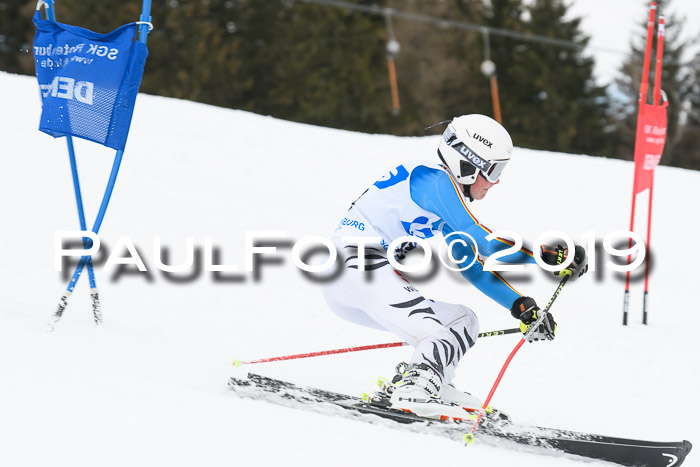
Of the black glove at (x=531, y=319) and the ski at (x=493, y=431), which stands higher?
the black glove at (x=531, y=319)

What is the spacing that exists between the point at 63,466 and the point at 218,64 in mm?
28473

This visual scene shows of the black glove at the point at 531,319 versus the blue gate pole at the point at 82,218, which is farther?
the blue gate pole at the point at 82,218

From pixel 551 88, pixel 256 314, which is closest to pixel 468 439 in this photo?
pixel 256 314

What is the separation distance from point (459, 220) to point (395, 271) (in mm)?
534

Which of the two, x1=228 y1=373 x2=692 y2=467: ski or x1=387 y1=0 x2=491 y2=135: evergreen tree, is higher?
x1=387 y1=0 x2=491 y2=135: evergreen tree

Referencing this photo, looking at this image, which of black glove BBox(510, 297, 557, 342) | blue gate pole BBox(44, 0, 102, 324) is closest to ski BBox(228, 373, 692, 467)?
black glove BBox(510, 297, 557, 342)

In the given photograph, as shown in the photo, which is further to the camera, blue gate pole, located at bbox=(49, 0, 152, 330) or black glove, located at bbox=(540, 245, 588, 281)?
blue gate pole, located at bbox=(49, 0, 152, 330)

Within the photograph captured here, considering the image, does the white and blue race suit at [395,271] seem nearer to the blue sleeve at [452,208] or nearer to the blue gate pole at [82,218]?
the blue sleeve at [452,208]

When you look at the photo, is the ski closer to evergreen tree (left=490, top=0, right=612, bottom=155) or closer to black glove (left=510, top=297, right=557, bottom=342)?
black glove (left=510, top=297, right=557, bottom=342)

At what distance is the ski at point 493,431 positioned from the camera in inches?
149

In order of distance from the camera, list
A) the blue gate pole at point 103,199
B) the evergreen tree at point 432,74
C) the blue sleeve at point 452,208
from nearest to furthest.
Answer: the blue sleeve at point 452,208 < the blue gate pole at point 103,199 < the evergreen tree at point 432,74

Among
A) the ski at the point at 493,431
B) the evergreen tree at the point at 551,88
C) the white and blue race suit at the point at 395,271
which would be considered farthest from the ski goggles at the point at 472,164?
the evergreen tree at the point at 551,88

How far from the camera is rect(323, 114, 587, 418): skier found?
397cm

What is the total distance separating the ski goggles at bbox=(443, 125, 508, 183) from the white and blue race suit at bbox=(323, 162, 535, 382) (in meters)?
0.10
